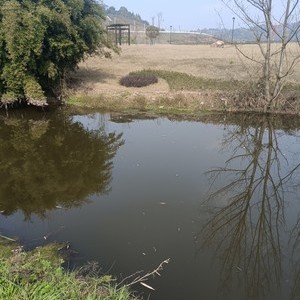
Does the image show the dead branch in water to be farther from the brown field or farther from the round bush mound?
the round bush mound

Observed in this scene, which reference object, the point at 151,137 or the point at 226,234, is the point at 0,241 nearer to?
the point at 226,234

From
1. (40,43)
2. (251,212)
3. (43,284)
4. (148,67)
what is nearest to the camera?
(43,284)

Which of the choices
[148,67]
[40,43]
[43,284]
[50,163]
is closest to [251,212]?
[43,284]

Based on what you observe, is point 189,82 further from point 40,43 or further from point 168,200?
point 168,200

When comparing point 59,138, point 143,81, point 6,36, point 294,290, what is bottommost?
point 294,290

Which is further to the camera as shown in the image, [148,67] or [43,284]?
[148,67]

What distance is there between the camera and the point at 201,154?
10.3 metres

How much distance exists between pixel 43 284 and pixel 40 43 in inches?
436

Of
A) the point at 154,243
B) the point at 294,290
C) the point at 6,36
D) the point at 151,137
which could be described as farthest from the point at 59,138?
the point at 294,290

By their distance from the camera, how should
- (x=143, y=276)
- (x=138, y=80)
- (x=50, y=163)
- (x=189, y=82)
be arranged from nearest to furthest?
1. (x=143, y=276)
2. (x=50, y=163)
3. (x=138, y=80)
4. (x=189, y=82)

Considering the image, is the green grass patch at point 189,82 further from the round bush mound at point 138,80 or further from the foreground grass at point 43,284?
the foreground grass at point 43,284

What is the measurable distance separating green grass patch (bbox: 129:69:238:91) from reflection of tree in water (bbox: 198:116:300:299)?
226 inches

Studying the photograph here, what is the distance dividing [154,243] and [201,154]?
4.61 m

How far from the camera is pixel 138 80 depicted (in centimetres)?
1753
